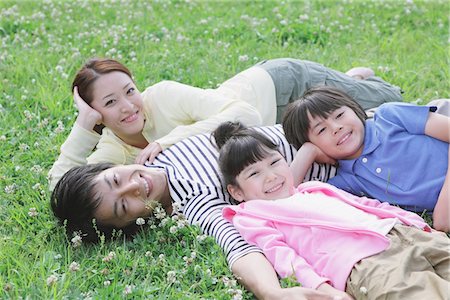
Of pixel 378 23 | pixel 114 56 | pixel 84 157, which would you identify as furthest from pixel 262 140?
pixel 378 23

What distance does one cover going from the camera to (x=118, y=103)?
5.02m

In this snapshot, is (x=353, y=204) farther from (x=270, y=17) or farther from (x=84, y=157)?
(x=270, y=17)

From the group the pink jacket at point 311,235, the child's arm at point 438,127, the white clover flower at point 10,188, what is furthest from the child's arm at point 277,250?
the white clover flower at point 10,188

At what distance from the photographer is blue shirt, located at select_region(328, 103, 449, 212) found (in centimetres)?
438

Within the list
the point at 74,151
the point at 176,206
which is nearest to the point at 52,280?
the point at 176,206

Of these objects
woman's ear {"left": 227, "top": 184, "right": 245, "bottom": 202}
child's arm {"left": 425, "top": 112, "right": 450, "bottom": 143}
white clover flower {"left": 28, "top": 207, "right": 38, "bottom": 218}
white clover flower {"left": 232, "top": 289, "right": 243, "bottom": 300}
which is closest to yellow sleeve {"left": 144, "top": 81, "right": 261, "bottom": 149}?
woman's ear {"left": 227, "top": 184, "right": 245, "bottom": 202}

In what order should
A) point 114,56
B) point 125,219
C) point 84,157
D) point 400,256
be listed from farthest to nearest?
point 114,56 → point 84,157 → point 125,219 → point 400,256

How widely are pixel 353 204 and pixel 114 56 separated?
356 centimetres

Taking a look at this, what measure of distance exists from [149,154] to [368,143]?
1388 mm

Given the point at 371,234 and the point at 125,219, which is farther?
the point at 125,219

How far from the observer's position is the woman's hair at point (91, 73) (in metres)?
5.09

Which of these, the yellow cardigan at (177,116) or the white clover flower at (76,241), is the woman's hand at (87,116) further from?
the white clover flower at (76,241)

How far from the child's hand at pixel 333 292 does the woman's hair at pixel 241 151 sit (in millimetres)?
917

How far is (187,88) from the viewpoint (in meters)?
5.12
